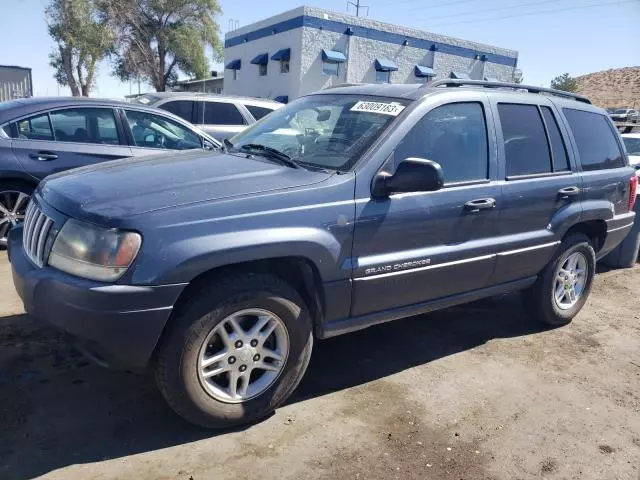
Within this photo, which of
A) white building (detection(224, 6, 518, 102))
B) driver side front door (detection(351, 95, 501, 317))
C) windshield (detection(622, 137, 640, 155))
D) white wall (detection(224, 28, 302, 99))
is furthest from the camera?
white wall (detection(224, 28, 302, 99))

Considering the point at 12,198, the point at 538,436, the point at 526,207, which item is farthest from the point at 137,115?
the point at 538,436

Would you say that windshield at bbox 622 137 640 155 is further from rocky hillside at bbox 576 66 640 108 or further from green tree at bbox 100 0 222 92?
rocky hillside at bbox 576 66 640 108

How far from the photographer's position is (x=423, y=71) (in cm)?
2995

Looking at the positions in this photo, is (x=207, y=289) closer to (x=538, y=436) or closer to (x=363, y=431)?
(x=363, y=431)

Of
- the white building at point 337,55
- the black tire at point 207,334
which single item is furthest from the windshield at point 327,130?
the white building at point 337,55

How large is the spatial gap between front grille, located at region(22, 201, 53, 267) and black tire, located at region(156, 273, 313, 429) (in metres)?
0.80

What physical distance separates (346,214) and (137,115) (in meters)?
4.05

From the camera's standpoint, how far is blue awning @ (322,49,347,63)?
27.2m

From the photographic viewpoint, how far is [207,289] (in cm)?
280

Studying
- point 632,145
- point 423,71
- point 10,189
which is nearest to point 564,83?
point 423,71

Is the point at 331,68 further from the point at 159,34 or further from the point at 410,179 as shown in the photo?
the point at 410,179

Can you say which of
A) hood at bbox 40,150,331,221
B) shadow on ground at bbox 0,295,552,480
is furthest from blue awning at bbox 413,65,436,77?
hood at bbox 40,150,331,221

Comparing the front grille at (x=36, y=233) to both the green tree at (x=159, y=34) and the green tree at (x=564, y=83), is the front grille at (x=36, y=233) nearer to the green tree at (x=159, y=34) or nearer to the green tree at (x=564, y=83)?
the green tree at (x=159, y=34)

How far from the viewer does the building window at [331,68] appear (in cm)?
2791
